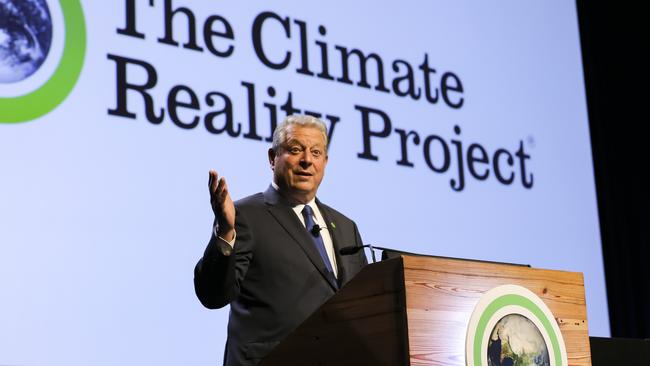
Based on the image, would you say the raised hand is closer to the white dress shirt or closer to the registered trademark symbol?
the white dress shirt

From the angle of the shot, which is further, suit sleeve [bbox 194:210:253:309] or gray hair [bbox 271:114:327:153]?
gray hair [bbox 271:114:327:153]

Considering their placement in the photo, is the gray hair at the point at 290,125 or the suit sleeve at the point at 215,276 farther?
the gray hair at the point at 290,125

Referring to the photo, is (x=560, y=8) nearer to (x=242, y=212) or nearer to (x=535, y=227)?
(x=535, y=227)

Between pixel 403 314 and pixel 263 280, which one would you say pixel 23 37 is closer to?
pixel 263 280

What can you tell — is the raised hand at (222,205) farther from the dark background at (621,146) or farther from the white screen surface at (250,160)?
the dark background at (621,146)

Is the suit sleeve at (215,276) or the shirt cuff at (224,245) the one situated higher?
the shirt cuff at (224,245)

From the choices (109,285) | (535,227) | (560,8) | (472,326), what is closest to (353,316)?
(472,326)

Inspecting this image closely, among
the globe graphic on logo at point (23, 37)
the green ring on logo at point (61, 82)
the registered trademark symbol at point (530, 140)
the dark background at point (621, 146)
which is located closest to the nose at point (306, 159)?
the green ring on logo at point (61, 82)

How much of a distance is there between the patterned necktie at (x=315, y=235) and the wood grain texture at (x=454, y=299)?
569mm

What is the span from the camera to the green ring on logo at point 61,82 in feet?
10.3

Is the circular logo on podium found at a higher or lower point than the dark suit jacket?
lower

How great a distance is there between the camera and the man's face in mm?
2652

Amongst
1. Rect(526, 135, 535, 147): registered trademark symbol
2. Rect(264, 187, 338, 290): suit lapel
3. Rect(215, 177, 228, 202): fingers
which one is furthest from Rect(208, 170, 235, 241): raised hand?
Rect(526, 135, 535, 147): registered trademark symbol

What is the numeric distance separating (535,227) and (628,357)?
1.26 m
